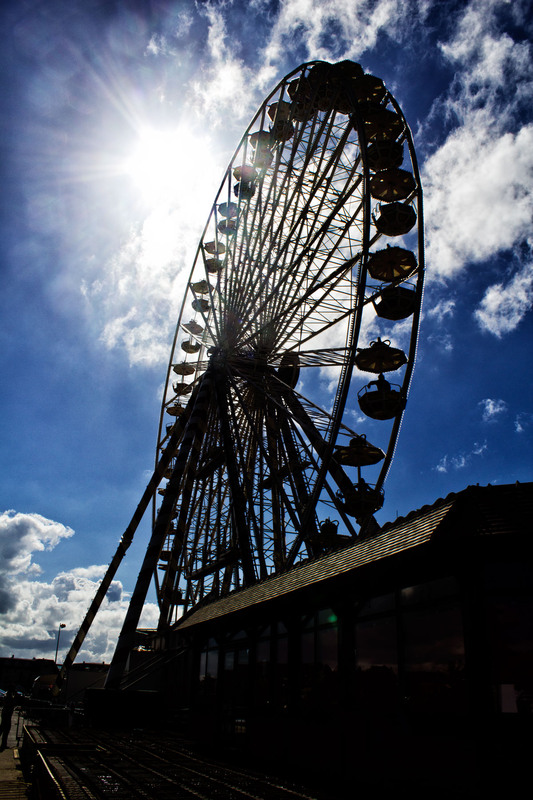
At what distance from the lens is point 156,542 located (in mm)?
22469

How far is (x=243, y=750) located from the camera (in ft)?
34.6

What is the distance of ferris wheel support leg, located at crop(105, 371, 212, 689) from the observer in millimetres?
19828

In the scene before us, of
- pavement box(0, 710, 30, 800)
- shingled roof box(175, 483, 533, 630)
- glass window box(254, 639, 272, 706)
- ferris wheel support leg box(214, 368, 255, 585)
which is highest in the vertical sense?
ferris wheel support leg box(214, 368, 255, 585)

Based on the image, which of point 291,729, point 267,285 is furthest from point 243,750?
point 267,285

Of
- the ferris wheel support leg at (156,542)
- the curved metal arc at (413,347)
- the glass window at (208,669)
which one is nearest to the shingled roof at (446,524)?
the glass window at (208,669)

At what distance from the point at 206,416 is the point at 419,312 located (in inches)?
405

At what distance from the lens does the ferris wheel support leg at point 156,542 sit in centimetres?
1983

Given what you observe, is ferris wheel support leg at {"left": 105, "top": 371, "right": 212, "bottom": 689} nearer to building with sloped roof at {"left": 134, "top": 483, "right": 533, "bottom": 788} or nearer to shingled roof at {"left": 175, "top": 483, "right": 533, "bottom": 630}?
building with sloped roof at {"left": 134, "top": 483, "right": 533, "bottom": 788}

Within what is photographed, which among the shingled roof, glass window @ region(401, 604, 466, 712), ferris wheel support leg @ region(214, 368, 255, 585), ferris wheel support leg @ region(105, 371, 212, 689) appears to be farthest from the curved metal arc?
glass window @ region(401, 604, 466, 712)

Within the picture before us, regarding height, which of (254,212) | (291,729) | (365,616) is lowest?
(291,729)

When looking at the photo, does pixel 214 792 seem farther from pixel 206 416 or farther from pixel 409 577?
pixel 206 416

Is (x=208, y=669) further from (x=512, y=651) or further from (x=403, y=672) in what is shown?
(x=512, y=651)

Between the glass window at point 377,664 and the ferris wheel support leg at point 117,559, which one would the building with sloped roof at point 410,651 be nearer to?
the glass window at point 377,664

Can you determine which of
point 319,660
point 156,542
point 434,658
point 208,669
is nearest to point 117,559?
point 156,542
